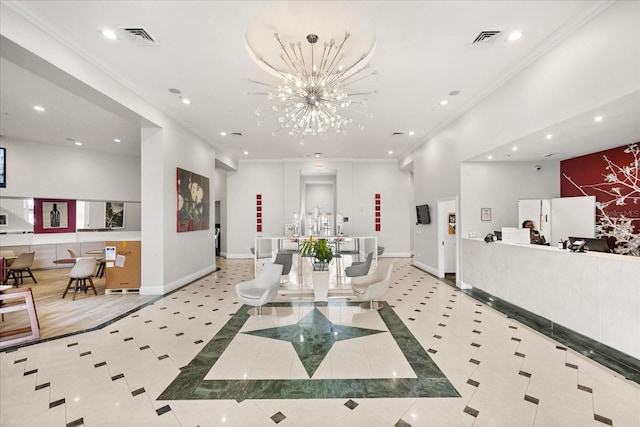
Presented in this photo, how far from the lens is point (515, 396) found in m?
2.60

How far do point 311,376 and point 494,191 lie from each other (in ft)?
19.4

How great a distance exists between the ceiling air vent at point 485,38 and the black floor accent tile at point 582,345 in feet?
14.1

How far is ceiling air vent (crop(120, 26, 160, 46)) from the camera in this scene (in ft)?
11.2

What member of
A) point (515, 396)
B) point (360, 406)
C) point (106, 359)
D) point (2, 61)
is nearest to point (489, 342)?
point (515, 396)

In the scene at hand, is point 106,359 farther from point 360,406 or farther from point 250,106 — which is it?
point 250,106

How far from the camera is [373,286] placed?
4.81 m

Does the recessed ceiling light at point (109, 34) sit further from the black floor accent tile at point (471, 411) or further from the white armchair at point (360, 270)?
the black floor accent tile at point (471, 411)

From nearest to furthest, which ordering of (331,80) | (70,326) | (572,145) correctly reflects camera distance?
(331,80) < (70,326) < (572,145)

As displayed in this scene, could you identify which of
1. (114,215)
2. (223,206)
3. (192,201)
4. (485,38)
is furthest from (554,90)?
(114,215)

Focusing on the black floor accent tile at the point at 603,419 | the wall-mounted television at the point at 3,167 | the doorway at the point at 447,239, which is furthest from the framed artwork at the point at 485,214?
the wall-mounted television at the point at 3,167

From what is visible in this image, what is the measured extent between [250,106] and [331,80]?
2763mm

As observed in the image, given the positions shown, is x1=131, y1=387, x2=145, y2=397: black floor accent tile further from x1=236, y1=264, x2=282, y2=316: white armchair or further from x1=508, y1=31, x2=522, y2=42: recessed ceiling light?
x1=508, y1=31, x2=522, y2=42: recessed ceiling light

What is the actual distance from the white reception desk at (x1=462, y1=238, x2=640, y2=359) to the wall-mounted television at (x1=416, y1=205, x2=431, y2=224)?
267cm

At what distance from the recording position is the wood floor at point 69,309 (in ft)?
14.2
